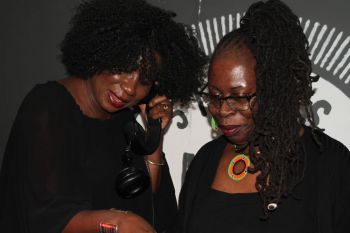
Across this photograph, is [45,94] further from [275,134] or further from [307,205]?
[307,205]

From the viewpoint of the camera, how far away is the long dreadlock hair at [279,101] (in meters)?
1.52

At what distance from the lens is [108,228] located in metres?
1.50

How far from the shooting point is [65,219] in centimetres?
155

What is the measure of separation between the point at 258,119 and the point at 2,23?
1849 millimetres

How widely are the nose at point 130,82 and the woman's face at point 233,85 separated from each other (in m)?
0.27

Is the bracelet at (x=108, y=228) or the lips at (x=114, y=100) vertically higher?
the lips at (x=114, y=100)

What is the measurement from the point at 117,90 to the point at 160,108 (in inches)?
13.7

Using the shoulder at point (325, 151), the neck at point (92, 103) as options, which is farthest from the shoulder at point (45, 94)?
the shoulder at point (325, 151)

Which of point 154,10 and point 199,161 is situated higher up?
point 154,10

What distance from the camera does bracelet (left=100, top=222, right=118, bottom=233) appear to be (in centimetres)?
149

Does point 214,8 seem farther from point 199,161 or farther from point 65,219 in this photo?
point 65,219

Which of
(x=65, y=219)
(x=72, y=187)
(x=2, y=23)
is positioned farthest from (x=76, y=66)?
(x=2, y=23)

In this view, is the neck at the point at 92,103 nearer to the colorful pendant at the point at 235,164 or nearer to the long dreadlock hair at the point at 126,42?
the long dreadlock hair at the point at 126,42

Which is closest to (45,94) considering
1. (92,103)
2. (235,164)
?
(92,103)
